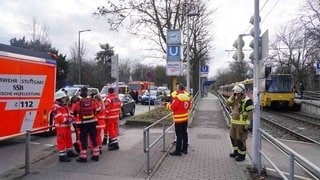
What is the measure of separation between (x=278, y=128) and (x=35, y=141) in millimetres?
11540

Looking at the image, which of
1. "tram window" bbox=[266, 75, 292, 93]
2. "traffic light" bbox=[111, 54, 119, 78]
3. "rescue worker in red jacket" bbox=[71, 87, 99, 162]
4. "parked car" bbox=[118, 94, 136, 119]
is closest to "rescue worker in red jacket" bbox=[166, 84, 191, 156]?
"rescue worker in red jacket" bbox=[71, 87, 99, 162]

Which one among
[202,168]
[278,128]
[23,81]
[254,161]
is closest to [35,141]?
[23,81]

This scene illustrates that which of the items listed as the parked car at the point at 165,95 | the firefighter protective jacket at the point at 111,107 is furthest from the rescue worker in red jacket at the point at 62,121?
the parked car at the point at 165,95

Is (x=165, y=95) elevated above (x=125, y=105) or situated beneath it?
elevated above

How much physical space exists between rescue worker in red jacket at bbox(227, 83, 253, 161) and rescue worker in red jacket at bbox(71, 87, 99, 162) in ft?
10.6

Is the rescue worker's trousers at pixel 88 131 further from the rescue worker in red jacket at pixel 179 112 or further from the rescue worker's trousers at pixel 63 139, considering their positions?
the rescue worker in red jacket at pixel 179 112

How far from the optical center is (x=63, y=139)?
30.1 feet

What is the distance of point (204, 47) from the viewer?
3916 centimetres

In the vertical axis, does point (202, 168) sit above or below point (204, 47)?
below

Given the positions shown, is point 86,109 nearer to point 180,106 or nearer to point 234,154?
point 180,106

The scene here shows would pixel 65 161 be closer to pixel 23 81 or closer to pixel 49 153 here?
pixel 49 153

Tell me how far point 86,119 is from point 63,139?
0.71m

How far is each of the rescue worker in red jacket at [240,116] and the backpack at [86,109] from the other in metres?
3.24

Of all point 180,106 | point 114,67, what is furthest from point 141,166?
point 114,67
